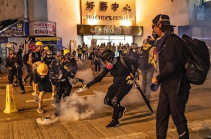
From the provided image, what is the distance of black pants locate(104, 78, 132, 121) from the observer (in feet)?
19.0

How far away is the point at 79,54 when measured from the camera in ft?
76.0

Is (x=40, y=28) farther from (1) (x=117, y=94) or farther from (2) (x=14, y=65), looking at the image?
(1) (x=117, y=94)

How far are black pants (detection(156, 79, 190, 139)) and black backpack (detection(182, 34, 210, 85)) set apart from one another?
0.19 metres

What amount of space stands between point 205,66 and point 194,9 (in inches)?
1037

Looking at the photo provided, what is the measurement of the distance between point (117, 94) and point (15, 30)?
17592 millimetres

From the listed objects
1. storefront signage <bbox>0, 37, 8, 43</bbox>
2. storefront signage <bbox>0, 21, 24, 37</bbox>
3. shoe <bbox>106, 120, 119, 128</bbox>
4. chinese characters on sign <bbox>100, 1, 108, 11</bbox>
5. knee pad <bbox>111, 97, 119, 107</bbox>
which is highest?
chinese characters on sign <bbox>100, 1, 108, 11</bbox>

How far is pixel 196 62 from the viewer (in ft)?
11.1

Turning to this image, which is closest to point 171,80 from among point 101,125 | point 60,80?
point 101,125

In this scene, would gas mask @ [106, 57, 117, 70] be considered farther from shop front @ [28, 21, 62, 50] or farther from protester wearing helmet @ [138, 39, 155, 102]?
shop front @ [28, 21, 62, 50]

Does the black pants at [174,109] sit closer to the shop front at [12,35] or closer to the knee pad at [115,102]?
the knee pad at [115,102]

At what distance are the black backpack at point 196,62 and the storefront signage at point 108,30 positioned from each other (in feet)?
72.6

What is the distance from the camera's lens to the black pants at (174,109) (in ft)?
11.5

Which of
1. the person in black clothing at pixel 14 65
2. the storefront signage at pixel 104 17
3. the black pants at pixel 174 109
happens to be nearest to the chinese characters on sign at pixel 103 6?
the storefront signage at pixel 104 17

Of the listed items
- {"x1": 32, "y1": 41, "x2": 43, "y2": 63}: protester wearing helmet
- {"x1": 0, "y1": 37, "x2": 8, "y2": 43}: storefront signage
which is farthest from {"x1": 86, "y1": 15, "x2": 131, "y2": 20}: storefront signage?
{"x1": 32, "y1": 41, "x2": 43, "y2": 63}: protester wearing helmet
